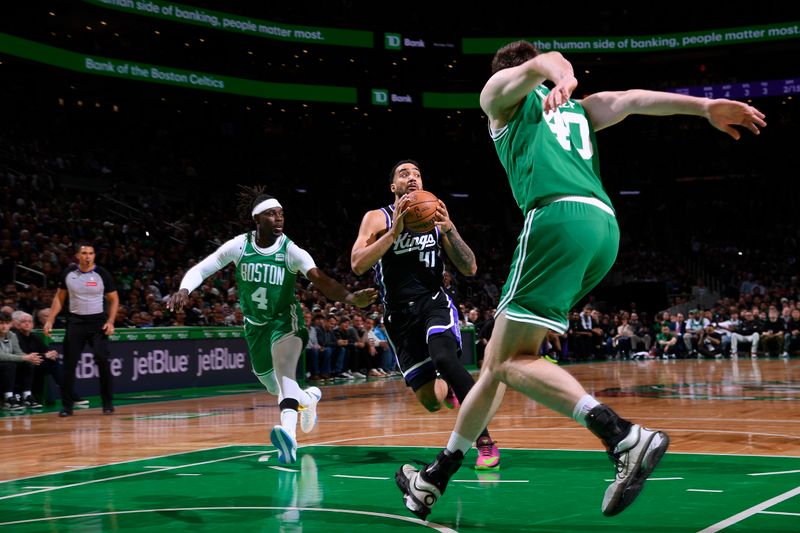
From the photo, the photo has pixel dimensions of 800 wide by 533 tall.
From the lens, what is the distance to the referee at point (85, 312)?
36.3ft

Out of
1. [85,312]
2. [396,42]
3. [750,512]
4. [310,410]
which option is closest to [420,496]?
[750,512]

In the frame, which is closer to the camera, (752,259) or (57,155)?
(57,155)

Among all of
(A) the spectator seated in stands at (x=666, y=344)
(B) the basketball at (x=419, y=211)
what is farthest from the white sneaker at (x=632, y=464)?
(A) the spectator seated in stands at (x=666, y=344)

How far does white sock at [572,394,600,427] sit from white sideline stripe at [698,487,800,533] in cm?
70

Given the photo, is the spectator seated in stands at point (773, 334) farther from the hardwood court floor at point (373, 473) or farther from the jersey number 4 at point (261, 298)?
the jersey number 4 at point (261, 298)

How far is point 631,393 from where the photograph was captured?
475 inches

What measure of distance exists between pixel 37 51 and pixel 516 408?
68.5 feet

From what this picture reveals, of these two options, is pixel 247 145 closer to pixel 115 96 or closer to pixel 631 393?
pixel 115 96

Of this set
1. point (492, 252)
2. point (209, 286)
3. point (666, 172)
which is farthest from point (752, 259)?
point (209, 286)

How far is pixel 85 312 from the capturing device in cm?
1118

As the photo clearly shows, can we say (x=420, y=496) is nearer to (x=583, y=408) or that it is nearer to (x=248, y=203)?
(x=583, y=408)

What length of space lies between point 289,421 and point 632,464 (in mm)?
3254

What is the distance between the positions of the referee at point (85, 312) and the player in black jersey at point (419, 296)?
5.78m

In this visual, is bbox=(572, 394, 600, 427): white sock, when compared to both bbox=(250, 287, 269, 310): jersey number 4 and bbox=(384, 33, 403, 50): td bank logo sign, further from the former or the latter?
bbox=(384, 33, 403, 50): td bank logo sign
